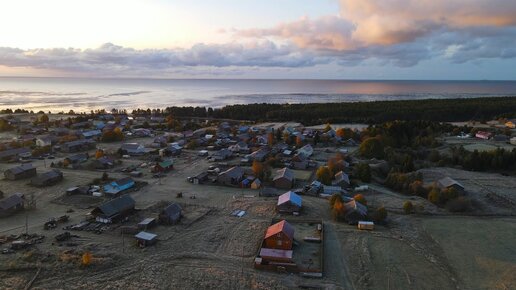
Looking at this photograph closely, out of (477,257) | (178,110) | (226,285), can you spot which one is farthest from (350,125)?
(226,285)

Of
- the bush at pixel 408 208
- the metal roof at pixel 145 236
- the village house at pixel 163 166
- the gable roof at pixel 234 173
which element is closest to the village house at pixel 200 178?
the gable roof at pixel 234 173

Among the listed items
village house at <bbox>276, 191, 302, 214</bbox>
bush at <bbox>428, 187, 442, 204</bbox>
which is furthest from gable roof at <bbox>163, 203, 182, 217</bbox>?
bush at <bbox>428, 187, 442, 204</bbox>

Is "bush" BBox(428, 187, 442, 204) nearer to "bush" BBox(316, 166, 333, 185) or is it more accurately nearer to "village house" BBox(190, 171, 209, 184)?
"bush" BBox(316, 166, 333, 185)

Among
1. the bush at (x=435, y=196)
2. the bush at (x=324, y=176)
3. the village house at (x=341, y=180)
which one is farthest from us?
the bush at (x=324, y=176)

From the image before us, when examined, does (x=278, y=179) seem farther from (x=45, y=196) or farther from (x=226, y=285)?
(x=45, y=196)

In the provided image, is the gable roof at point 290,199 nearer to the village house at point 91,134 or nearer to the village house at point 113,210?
the village house at point 113,210
